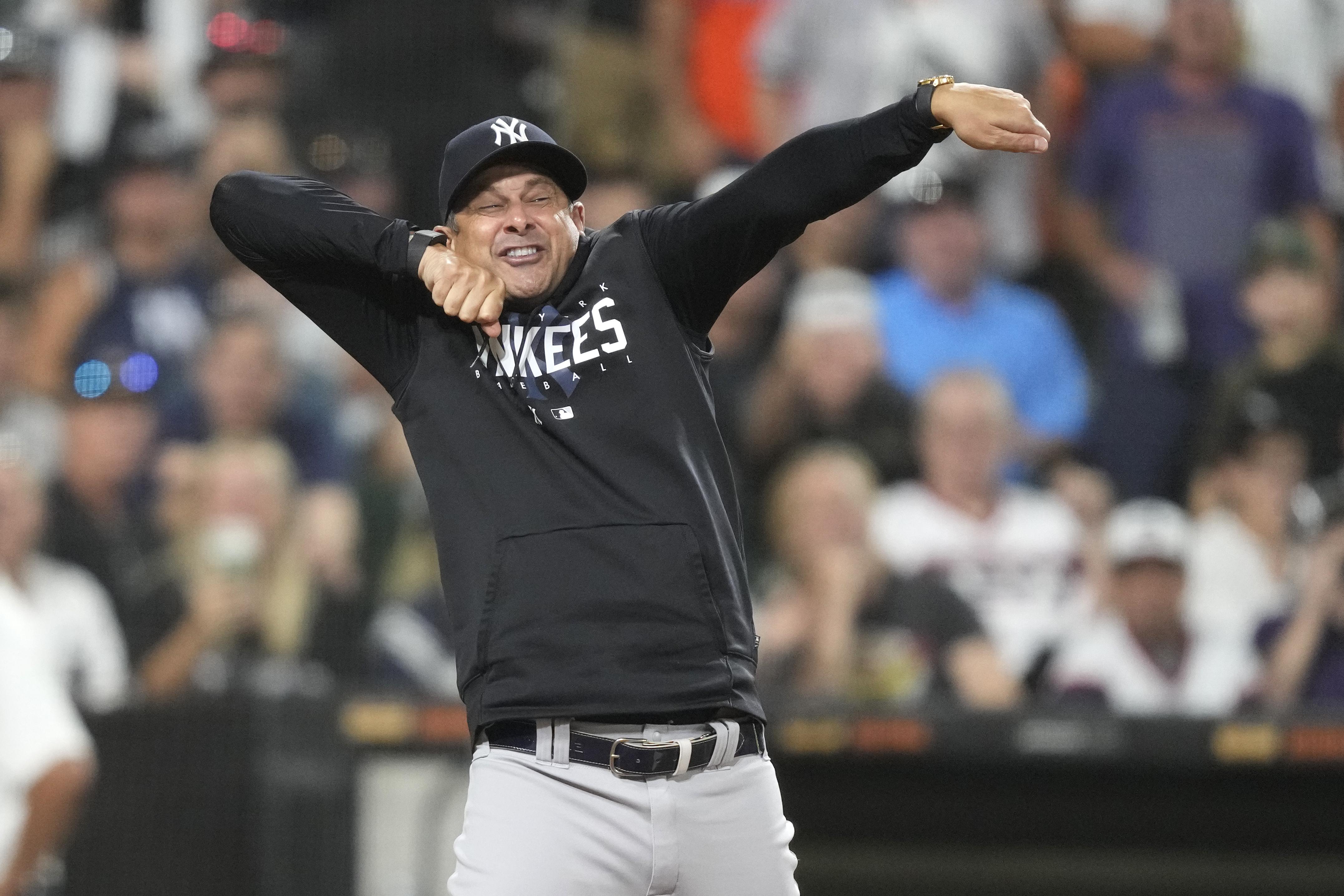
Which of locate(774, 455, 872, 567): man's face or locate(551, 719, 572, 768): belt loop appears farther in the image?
locate(774, 455, 872, 567): man's face

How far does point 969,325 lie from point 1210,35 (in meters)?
1.34

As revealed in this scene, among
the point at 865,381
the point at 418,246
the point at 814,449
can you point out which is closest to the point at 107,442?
the point at 814,449

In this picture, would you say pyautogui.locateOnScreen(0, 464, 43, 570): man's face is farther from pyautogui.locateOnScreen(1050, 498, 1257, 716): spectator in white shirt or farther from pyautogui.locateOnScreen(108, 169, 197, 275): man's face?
pyautogui.locateOnScreen(1050, 498, 1257, 716): spectator in white shirt

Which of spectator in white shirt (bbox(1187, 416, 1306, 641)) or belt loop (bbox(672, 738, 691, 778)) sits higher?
spectator in white shirt (bbox(1187, 416, 1306, 641))

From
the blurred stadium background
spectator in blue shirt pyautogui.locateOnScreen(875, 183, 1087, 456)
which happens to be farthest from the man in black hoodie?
spectator in blue shirt pyautogui.locateOnScreen(875, 183, 1087, 456)

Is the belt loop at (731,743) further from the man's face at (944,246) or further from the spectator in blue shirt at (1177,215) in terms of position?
the man's face at (944,246)

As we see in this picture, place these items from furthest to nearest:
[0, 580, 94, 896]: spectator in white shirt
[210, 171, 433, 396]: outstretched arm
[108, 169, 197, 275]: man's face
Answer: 1. [108, 169, 197, 275]: man's face
2. [0, 580, 94, 896]: spectator in white shirt
3. [210, 171, 433, 396]: outstretched arm

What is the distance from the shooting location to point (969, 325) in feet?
18.5

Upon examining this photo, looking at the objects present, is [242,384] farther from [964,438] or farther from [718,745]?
[718,745]

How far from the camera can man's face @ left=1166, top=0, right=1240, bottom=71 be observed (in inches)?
226

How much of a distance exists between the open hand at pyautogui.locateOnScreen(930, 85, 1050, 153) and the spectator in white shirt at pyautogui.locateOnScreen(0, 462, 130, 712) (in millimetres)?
4025

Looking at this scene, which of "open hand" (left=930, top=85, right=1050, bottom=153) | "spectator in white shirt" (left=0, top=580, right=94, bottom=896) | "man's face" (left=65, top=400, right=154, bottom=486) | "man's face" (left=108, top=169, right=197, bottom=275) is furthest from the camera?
"man's face" (left=108, top=169, right=197, bottom=275)

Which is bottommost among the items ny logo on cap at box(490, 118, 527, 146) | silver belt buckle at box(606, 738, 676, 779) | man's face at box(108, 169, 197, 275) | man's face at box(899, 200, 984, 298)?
silver belt buckle at box(606, 738, 676, 779)

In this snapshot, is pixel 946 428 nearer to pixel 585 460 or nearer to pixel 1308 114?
pixel 1308 114
